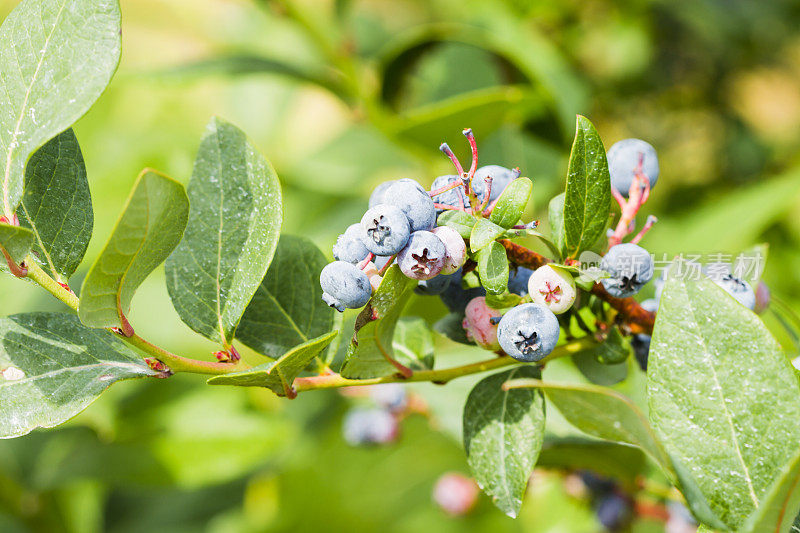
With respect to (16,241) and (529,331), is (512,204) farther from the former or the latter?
(16,241)

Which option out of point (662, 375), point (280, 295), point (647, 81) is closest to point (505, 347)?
point (662, 375)

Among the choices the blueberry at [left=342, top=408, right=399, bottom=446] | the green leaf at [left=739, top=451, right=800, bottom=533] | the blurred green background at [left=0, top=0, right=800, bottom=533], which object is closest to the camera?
the green leaf at [left=739, top=451, right=800, bottom=533]

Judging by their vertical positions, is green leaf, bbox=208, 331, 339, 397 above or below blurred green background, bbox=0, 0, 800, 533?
above

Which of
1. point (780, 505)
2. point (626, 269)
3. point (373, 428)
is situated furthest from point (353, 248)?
point (373, 428)

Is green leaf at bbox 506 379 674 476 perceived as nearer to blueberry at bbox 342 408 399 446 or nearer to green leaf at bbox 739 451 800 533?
green leaf at bbox 739 451 800 533

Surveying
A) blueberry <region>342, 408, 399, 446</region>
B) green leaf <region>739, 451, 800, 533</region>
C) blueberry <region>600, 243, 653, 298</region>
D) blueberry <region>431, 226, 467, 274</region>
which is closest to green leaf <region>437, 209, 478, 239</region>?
blueberry <region>431, 226, 467, 274</region>

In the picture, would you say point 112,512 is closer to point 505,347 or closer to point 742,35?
point 505,347
